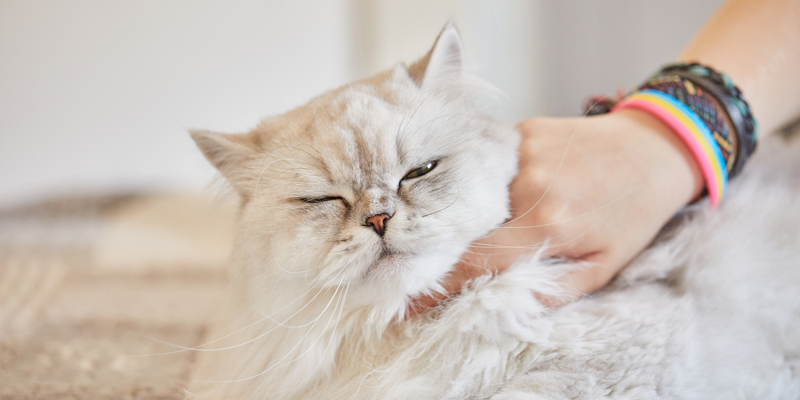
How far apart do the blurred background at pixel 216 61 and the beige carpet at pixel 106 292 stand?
419 millimetres

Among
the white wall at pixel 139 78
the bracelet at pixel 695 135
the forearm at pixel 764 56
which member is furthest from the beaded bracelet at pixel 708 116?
the white wall at pixel 139 78

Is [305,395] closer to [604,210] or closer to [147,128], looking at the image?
[604,210]

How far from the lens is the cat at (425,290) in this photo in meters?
0.75

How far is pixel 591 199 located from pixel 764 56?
0.65 m

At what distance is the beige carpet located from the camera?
110 cm

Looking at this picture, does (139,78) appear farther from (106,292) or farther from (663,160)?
(663,160)

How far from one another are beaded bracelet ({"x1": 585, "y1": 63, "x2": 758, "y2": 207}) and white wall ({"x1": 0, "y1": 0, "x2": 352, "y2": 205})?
78.8 inches

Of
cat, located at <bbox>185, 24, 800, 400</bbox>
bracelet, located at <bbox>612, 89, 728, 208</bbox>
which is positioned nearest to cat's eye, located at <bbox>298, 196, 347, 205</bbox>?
cat, located at <bbox>185, 24, 800, 400</bbox>

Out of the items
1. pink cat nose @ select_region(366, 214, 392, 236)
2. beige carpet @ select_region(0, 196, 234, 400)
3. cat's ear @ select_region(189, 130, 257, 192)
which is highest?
cat's ear @ select_region(189, 130, 257, 192)

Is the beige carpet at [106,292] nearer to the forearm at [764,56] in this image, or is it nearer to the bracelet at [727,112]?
the bracelet at [727,112]

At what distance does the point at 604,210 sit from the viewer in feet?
2.92

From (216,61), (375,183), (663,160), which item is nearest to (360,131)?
(375,183)

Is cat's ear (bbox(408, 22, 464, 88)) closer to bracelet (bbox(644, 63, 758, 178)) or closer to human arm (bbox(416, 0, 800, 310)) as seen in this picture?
human arm (bbox(416, 0, 800, 310))

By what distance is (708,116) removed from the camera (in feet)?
3.14
